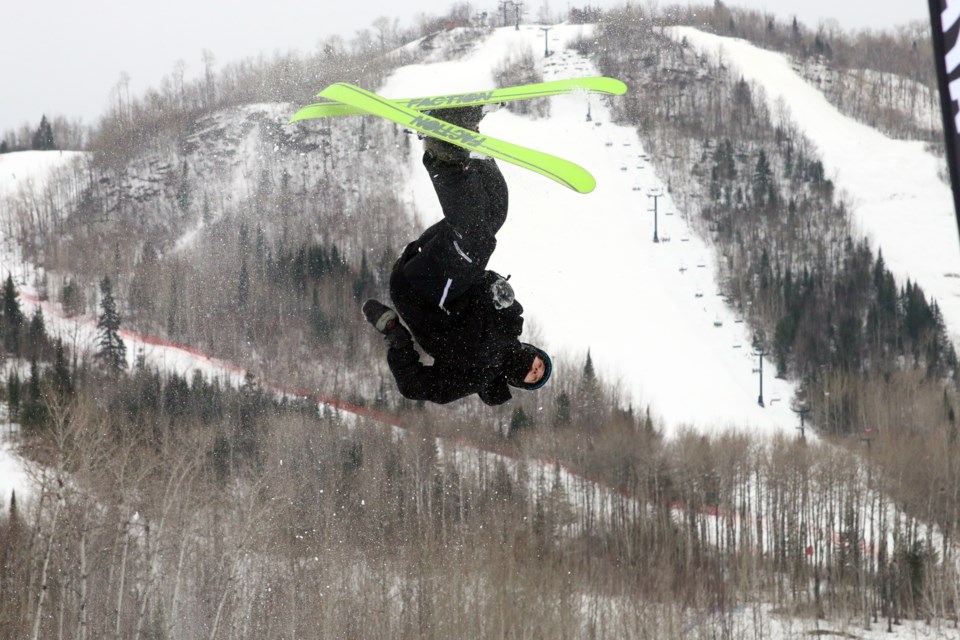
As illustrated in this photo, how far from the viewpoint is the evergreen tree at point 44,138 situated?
3580 inches

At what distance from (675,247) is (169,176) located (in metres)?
37.9

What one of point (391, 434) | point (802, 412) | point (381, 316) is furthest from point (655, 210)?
point (381, 316)

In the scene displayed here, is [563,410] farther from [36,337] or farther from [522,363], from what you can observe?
[522,363]

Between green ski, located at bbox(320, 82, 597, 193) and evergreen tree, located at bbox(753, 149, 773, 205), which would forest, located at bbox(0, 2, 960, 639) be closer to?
evergreen tree, located at bbox(753, 149, 773, 205)

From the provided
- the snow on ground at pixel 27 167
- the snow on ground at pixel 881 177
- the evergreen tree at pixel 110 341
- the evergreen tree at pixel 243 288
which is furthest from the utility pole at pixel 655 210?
the snow on ground at pixel 27 167

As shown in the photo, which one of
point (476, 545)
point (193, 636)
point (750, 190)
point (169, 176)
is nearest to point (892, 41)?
point (750, 190)

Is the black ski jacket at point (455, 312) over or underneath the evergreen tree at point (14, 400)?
over

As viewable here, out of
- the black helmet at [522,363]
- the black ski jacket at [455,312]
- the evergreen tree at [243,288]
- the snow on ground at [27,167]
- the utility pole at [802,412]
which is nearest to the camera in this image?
the black ski jacket at [455,312]

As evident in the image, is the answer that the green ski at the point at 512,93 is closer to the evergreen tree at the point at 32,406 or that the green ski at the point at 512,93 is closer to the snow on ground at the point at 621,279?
the evergreen tree at the point at 32,406

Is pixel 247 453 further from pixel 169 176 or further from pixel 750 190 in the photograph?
pixel 750 190

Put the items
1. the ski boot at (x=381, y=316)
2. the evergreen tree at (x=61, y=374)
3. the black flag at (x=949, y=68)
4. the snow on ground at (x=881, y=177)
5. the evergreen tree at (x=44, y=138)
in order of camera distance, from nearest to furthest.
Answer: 1. the black flag at (x=949, y=68)
2. the ski boot at (x=381, y=316)
3. the evergreen tree at (x=61, y=374)
4. the snow on ground at (x=881, y=177)
5. the evergreen tree at (x=44, y=138)

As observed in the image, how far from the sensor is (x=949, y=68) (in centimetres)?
298

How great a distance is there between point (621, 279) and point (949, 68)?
61688 millimetres

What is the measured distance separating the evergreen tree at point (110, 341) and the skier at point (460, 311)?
5142 cm
